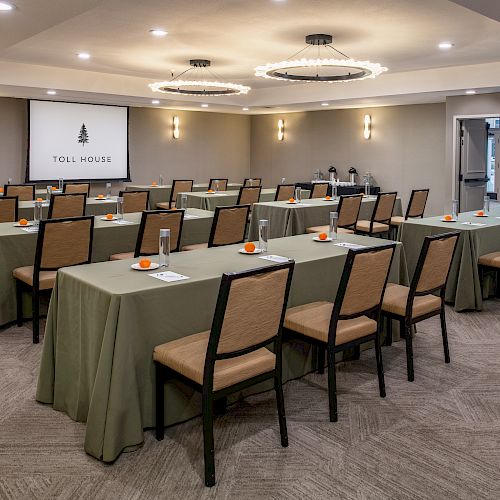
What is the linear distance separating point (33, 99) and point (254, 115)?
19.8 feet

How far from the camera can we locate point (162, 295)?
114 inches

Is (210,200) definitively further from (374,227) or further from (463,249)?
(463,249)

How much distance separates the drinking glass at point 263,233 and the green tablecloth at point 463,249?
7.43ft

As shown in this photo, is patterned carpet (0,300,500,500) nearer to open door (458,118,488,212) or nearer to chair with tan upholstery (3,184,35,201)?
chair with tan upholstery (3,184,35,201)

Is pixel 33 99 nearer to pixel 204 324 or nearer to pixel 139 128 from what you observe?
pixel 139 128

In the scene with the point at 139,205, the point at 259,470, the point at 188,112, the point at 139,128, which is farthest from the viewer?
the point at 188,112

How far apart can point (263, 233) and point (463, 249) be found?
236cm

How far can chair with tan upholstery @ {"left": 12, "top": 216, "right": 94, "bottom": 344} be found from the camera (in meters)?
4.34

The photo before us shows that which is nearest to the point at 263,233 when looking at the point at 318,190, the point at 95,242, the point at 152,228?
the point at 152,228

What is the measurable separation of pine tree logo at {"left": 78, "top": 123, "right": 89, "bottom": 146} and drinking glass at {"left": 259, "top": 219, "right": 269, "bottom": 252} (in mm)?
9427

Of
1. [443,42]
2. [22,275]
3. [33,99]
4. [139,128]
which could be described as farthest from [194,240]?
[139,128]

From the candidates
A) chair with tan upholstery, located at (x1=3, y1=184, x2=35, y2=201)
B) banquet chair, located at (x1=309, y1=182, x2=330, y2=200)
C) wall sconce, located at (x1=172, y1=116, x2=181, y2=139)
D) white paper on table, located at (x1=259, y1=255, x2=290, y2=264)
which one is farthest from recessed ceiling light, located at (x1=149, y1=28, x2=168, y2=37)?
wall sconce, located at (x1=172, y1=116, x2=181, y2=139)

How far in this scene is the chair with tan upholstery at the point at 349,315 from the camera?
3.08 m

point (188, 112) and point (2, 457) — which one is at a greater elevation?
point (188, 112)
